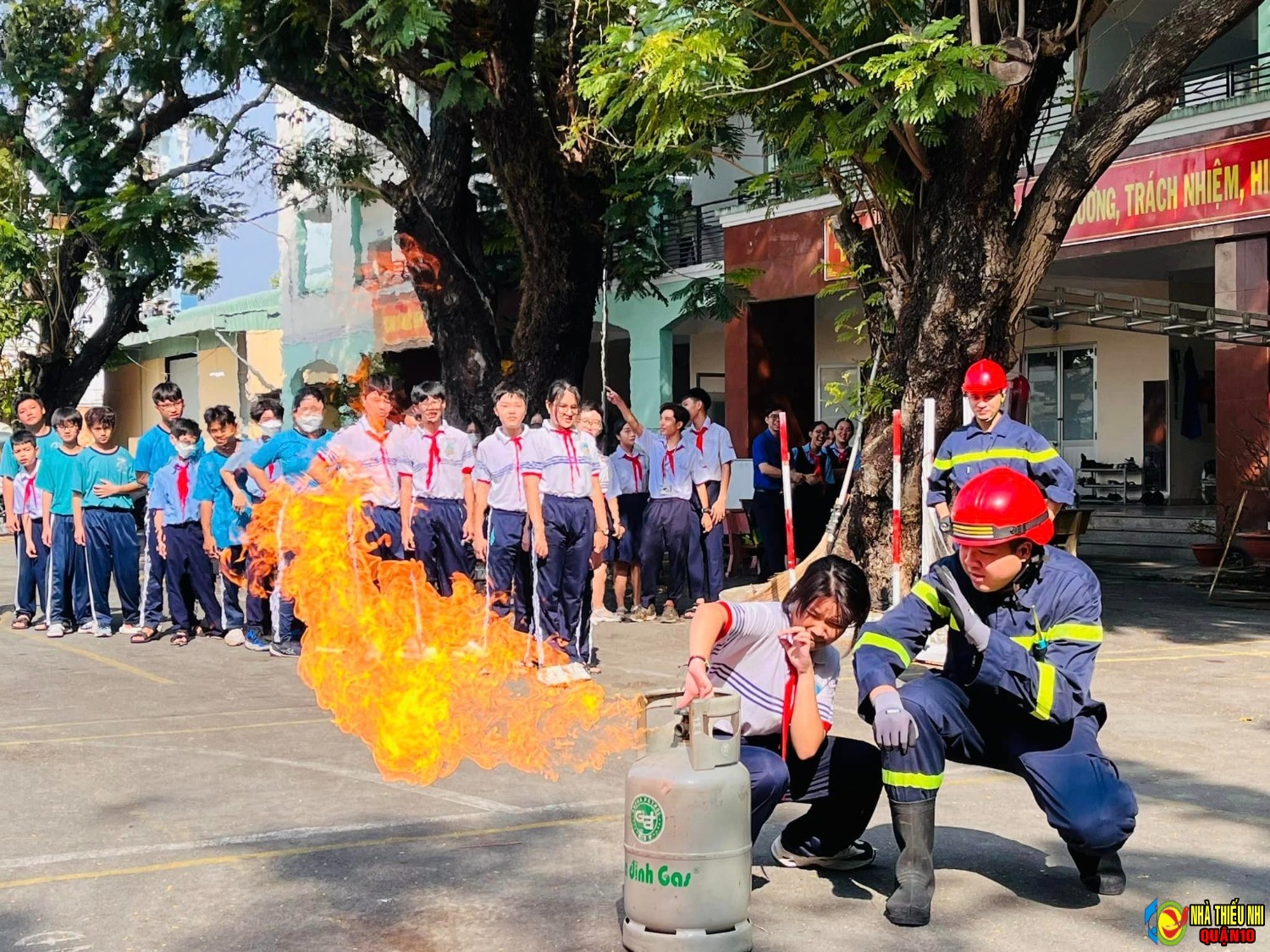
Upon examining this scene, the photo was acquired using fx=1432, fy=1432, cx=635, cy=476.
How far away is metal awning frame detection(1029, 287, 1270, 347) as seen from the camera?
1341 centimetres

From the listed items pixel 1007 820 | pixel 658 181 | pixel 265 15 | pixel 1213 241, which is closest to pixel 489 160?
pixel 658 181

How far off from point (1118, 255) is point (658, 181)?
7194mm

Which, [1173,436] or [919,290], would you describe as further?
[1173,436]

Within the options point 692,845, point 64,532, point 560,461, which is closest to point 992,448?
point 560,461

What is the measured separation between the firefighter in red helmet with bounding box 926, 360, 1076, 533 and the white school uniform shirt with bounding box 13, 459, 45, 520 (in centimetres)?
823

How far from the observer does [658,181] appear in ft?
51.5

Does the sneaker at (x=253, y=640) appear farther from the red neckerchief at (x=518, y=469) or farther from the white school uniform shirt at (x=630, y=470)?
the white school uniform shirt at (x=630, y=470)

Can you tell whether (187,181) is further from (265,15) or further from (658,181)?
(658,181)

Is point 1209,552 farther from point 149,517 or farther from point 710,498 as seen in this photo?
point 149,517

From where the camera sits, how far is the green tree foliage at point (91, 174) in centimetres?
2097

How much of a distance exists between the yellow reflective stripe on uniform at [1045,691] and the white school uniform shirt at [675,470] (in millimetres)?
8541

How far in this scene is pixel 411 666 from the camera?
9.36 m

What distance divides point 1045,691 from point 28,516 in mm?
10916

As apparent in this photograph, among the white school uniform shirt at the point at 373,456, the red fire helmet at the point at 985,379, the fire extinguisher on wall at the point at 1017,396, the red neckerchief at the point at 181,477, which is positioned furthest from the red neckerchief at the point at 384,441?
the fire extinguisher on wall at the point at 1017,396
